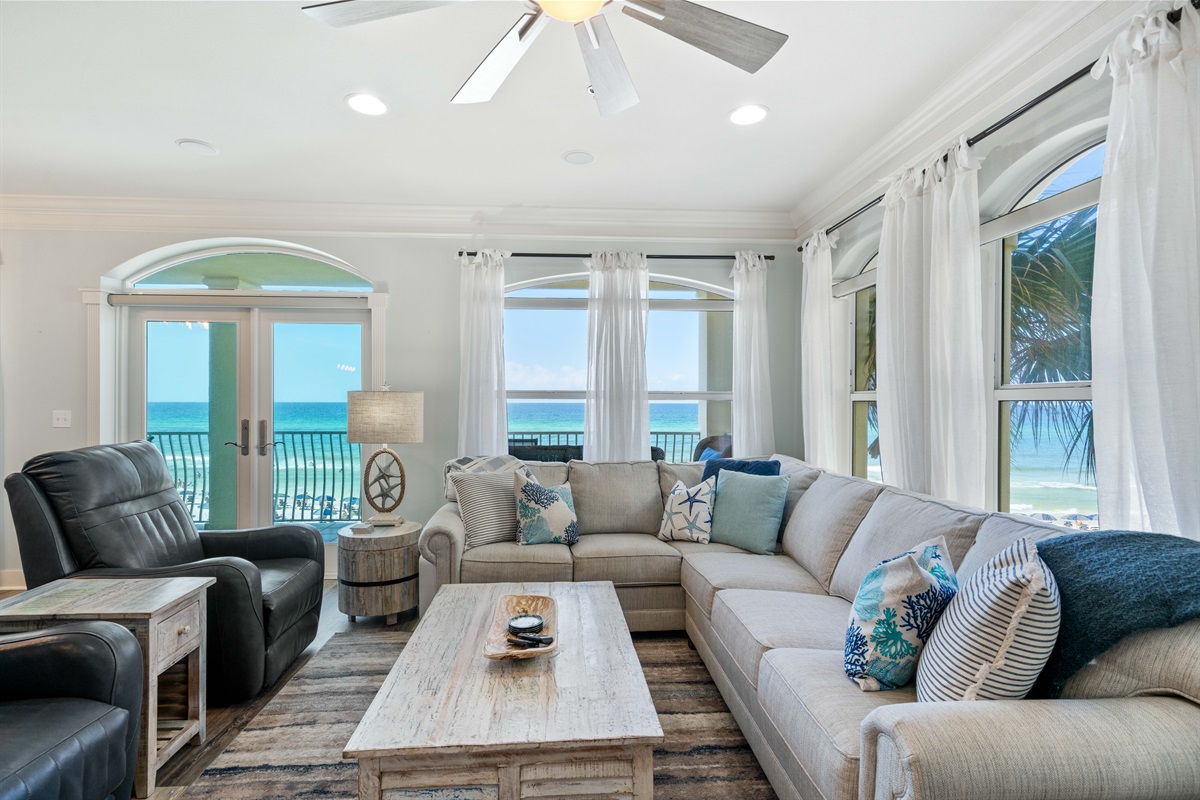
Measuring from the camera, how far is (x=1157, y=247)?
Result: 157 centimetres

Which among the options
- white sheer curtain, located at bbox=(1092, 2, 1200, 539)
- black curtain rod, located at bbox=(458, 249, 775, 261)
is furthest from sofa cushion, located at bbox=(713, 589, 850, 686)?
black curtain rod, located at bbox=(458, 249, 775, 261)

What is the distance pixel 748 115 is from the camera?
2711 mm

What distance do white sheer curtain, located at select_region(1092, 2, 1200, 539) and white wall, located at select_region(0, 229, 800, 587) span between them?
2.64 m

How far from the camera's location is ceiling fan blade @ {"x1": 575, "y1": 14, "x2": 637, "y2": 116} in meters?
1.66

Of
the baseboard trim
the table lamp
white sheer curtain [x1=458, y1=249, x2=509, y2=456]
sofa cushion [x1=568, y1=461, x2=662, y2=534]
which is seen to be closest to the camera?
the table lamp

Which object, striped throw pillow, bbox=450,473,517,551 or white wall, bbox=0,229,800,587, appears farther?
white wall, bbox=0,229,800,587

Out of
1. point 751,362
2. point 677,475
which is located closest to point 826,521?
point 677,475

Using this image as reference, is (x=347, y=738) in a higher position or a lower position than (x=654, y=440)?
lower

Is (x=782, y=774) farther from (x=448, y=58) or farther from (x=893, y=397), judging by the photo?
(x=448, y=58)

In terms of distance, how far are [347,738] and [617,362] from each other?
2.68 m

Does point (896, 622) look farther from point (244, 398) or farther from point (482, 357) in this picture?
point (244, 398)

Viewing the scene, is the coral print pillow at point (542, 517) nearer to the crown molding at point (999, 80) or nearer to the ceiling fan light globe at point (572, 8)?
the ceiling fan light globe at point (572, 8)

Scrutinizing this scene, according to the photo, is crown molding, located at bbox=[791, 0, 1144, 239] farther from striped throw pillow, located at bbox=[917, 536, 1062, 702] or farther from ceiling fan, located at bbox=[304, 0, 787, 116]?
Result: striped throw pillow, located at bbox=[917, 536, 1062, 702]

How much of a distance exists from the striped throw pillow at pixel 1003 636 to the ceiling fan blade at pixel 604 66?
1.71m
